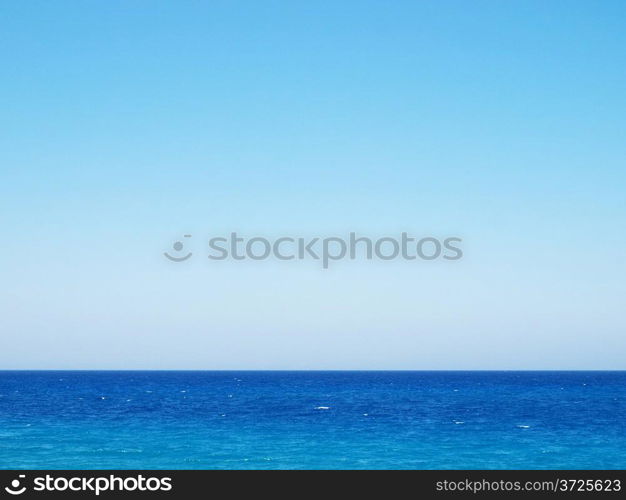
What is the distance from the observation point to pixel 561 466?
40594 mm

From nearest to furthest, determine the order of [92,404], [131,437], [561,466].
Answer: [561,466]
[131,437]
[92,404]
